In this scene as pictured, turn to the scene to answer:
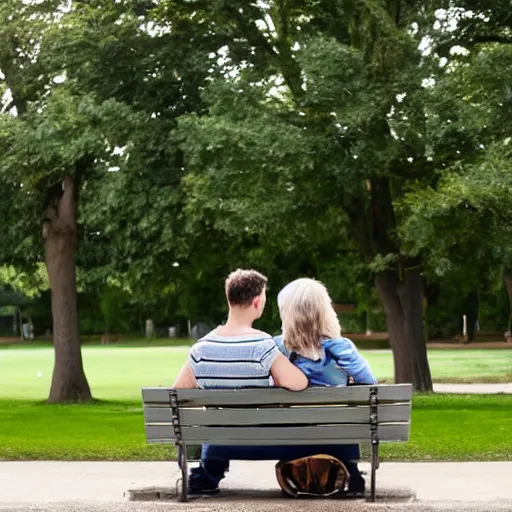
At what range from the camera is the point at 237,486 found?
31.9ft

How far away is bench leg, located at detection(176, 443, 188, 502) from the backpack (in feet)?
1.86

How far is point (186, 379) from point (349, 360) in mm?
998

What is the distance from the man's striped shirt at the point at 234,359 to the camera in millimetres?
7680

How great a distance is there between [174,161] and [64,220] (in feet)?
11.3

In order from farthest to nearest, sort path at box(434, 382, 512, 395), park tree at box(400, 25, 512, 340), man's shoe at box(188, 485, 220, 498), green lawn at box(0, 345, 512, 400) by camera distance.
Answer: green lawn at box(0, 345, 512, 400) → path at box(434, 382, 512, 395) → park tree at box(400, 25, 512, 340) → man's shoe at box(188, 485, 220, 498)

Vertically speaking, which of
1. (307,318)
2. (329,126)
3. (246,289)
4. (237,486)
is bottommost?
(237,486)

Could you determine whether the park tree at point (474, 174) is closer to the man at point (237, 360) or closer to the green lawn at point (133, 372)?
the man at point (237, 360)

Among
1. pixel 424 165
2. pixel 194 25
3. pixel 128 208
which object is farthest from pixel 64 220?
pixel 424 165

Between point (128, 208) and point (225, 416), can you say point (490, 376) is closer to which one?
point (128, 208)

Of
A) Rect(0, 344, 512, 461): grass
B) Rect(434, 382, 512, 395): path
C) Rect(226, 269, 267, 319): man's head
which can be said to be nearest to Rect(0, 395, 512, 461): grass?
Rect(0, 344, 512, 461): grass

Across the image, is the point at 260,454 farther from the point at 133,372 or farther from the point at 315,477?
the point at 133,372

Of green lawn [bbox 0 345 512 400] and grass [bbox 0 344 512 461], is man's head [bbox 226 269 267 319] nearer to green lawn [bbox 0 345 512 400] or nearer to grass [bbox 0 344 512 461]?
grass [bbox 0 344 512 461]

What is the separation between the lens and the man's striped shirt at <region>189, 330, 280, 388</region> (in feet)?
25.2


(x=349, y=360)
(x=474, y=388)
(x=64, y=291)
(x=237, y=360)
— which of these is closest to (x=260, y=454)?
(x=237, y=360)
